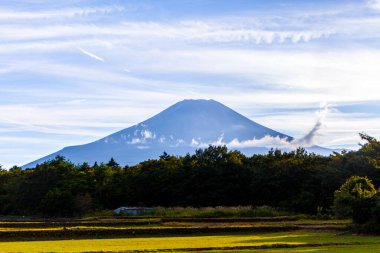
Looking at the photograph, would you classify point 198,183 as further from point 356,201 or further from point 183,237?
point 183,237

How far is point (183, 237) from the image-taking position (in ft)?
109

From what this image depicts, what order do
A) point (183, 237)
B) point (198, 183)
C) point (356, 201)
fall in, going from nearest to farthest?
point (183, 237)
point (356, 201)
point (198, 183)

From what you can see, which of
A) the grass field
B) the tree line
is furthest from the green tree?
the tree line

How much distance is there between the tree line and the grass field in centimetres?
1163

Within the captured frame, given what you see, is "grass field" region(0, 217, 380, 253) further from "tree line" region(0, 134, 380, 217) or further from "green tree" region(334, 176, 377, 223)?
"tree line" region(0, 134, 380, 217)

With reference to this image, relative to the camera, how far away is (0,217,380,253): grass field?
25.1 m

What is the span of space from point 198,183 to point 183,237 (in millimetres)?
28621

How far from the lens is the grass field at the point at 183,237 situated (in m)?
25.1

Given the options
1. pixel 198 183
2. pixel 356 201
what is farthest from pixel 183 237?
pixel 198 183

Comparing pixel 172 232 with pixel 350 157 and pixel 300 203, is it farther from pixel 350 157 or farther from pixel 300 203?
pixel 350 157

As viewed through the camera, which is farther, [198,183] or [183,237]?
[198,183]

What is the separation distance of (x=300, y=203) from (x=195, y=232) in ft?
66.9

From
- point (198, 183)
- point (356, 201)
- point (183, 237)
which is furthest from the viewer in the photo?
point (198, 183)

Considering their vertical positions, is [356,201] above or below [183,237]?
above
